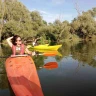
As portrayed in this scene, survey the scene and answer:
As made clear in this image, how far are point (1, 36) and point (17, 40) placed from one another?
34711 millimetres

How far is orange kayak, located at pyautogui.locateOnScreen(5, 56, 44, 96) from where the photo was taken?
5480mm

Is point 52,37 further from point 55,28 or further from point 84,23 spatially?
point 84,23

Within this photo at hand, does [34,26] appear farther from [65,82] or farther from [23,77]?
[23,77]

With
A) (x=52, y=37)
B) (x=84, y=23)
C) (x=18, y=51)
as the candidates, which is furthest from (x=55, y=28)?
(x=18, y=51)

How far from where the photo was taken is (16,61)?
22.5ft

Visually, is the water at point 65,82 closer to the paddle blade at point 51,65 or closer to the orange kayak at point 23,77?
the paddle blade at point 51,65

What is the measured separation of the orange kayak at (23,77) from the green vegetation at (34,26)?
25.1 meters

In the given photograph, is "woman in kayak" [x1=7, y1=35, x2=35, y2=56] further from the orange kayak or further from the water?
the water

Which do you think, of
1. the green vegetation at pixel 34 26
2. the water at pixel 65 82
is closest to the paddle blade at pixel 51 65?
the water at pixel 65 82

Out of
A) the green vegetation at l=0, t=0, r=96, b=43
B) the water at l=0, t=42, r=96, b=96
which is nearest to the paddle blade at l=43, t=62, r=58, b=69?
the water at l=0, t=42, r=96, b=96

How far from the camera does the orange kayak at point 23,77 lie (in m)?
5.48

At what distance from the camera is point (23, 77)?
611 centimetres

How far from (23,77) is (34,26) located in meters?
43.2

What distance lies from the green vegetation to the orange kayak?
25.1m
